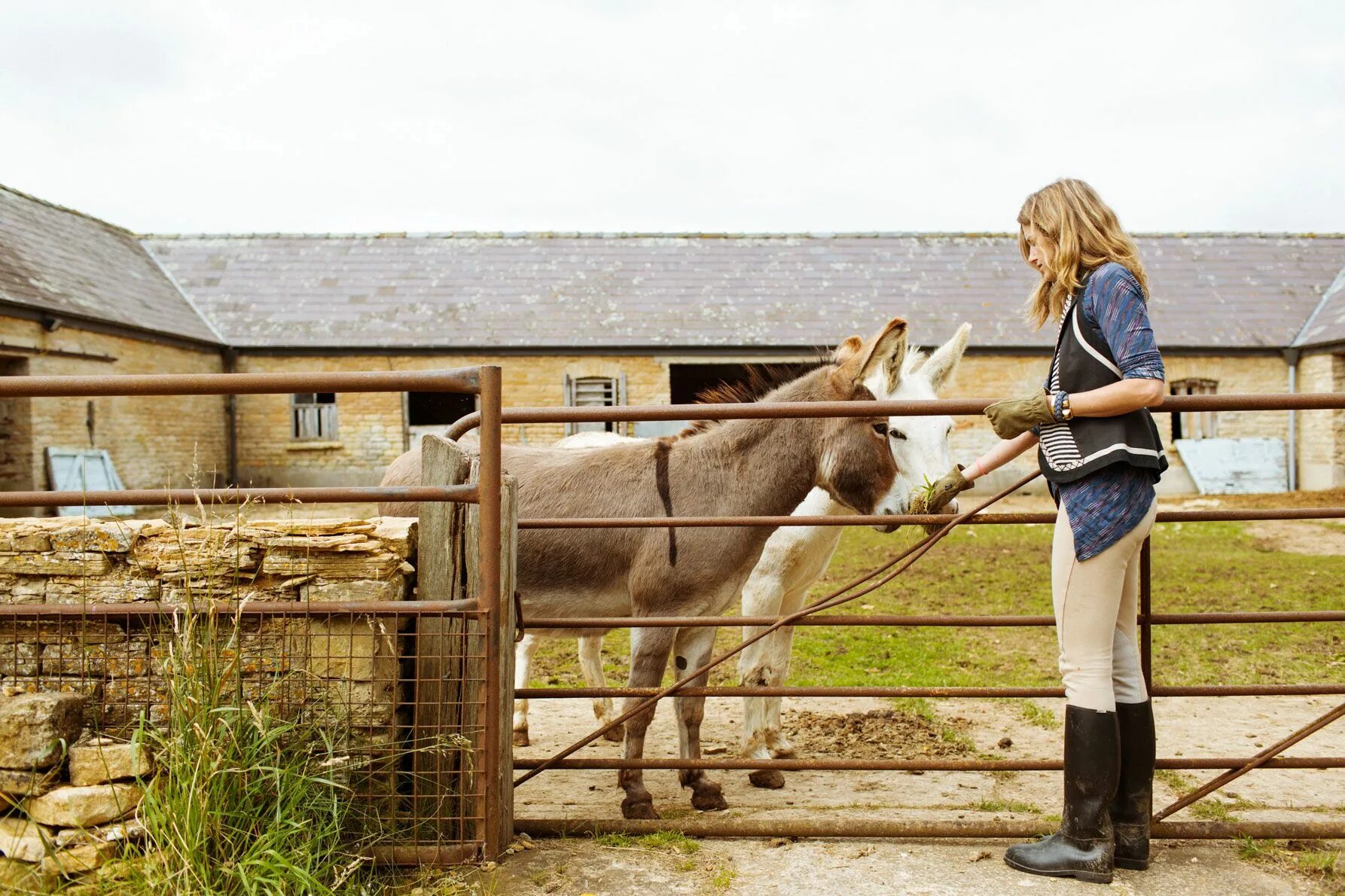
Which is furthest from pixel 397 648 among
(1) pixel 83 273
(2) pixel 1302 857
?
(1) pixel 83 273

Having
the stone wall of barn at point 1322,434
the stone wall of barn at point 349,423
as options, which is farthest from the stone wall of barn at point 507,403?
the stone wall of barn at point 1322,434

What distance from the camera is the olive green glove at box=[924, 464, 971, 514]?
138 inches

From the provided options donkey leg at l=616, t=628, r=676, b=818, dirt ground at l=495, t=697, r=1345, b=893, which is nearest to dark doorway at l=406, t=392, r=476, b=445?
dirt ground at l=495, t=697, r=1345, b=893

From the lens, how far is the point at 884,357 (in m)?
4.16

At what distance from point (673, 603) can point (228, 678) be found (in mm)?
1790

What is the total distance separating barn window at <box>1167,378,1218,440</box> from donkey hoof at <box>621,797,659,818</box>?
822 inches

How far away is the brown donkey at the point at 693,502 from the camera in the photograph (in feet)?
12.9

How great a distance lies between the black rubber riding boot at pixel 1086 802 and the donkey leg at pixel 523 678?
3007 mm

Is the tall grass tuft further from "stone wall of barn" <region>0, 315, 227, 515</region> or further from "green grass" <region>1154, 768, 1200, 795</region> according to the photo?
"stone wall of barn" <region>0, 315, 227, 515</region>

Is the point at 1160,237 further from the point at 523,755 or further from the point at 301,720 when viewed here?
the point at 301,720

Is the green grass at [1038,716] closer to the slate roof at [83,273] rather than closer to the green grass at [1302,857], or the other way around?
the green grass at [1302,857]

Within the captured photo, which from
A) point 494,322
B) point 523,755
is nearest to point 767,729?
point 523,755

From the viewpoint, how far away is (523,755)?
4.95 m

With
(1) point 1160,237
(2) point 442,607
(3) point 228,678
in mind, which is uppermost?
(1) point 1160,237
